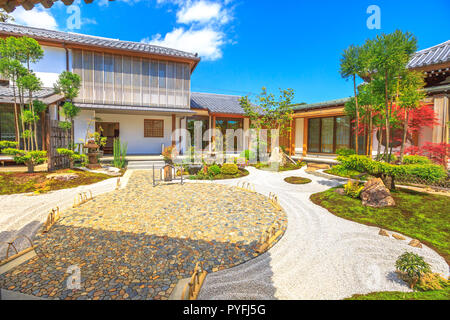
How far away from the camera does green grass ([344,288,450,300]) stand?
108 inches

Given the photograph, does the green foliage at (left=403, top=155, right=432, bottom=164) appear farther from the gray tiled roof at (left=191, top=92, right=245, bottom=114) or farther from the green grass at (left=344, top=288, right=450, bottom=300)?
the gray tiled roof at (left=191, top=92, right=245, bottom=114)

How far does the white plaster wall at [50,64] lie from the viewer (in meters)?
12.7

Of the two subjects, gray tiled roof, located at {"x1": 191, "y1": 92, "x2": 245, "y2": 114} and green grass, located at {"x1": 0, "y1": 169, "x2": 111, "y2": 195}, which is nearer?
green grass, located at {"x1": 0, "y1": 169, "x2": 111, "y2": 195}

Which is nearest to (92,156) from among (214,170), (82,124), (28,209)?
(82,124)

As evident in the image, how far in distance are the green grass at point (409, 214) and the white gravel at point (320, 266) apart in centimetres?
44

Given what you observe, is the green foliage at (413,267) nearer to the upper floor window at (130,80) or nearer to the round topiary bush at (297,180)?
the round topiary bush at (297,180)

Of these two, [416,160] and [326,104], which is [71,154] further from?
[326,104]

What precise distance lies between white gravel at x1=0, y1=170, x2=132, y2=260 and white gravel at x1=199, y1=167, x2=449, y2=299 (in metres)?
3.91

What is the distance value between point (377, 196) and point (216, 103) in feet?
50.0

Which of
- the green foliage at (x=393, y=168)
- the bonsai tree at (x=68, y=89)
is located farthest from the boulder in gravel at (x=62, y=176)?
the green foliage at (x=393, y=168)

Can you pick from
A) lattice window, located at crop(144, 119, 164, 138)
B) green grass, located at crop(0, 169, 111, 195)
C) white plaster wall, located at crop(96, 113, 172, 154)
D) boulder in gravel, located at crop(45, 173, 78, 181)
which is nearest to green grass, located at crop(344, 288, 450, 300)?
green grass, located at crop(0, 169, 111, 195)

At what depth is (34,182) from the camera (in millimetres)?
8133

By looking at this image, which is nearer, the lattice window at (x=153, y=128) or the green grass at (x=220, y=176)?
the green grass at (x=220, y=176)
